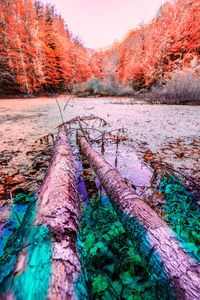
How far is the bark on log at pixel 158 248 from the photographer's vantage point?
1.45 ft

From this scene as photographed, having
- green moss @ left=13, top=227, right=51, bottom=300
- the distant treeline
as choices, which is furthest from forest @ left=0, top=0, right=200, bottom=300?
the distant treeline

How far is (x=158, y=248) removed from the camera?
0.54 meters

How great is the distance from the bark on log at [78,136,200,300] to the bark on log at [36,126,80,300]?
30 centimetres

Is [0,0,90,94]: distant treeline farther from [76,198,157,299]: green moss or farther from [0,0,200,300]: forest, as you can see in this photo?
[76,198,157,299]: green moss

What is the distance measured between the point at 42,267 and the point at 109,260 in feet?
1.51

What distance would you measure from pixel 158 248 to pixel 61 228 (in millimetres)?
434

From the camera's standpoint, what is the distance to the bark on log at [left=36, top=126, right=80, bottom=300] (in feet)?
1.39

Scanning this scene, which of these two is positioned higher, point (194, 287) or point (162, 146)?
point (194, 287)

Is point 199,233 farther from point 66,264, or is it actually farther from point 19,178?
point 19,178

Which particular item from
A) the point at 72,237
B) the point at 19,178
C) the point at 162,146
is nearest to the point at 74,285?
the point at 72,237

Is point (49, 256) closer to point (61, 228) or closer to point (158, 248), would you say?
point (61, 228)

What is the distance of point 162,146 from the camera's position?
225 cm

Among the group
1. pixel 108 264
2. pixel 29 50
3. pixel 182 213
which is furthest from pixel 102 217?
pixel 29 50

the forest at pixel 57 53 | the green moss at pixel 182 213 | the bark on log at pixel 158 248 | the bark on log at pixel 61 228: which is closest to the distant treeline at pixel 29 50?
the forest at pixel 57 53
